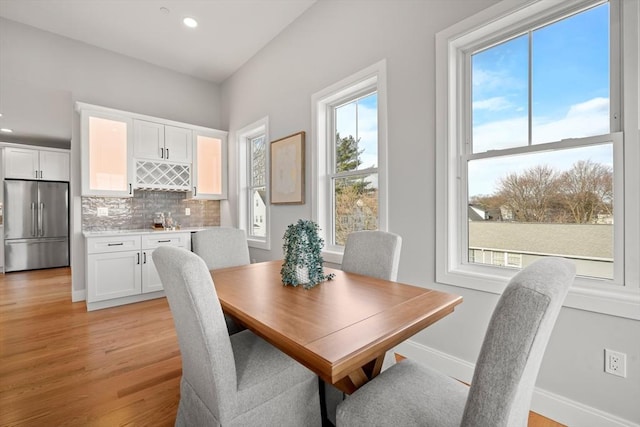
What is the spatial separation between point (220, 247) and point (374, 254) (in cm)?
118

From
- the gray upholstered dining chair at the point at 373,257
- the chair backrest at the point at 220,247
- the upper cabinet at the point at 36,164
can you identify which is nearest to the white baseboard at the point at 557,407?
the gray upholstered dining chair at the point at 373,257

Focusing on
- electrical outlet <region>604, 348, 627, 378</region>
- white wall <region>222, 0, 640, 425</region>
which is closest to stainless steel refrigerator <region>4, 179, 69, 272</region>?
white wall <region>222, 0, 640, 425</region>

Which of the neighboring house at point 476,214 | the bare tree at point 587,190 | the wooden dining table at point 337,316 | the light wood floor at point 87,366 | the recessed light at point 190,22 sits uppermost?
the recessed light at point 190,22

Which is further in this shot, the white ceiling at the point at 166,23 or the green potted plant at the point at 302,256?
the white ceiling at the point at 166,23

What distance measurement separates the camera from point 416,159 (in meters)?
2.14

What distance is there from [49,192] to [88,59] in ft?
12.9

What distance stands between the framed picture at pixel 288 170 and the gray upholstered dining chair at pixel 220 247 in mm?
1071

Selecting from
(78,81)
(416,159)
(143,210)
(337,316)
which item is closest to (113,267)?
(143,210)

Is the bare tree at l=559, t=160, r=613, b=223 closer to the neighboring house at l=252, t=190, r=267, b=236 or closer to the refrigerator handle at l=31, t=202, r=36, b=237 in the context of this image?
the neighboring house at l=252, t=190, r=267, b=236

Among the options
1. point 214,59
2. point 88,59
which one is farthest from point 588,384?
point 88,59

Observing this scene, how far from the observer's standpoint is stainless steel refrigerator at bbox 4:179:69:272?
5.56 metres

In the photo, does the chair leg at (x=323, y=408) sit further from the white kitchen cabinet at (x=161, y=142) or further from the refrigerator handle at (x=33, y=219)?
the refrigerator handle at (x=33, y=219)

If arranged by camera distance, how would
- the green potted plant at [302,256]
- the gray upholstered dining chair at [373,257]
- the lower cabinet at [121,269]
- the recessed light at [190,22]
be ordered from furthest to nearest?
the lower cabinet at [121,269]
the recessed light at [190,22]
the gray upholstered dining chair at [373,257]
the green potted plant at [302,256]

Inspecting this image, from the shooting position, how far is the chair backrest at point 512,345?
1.88 ft
